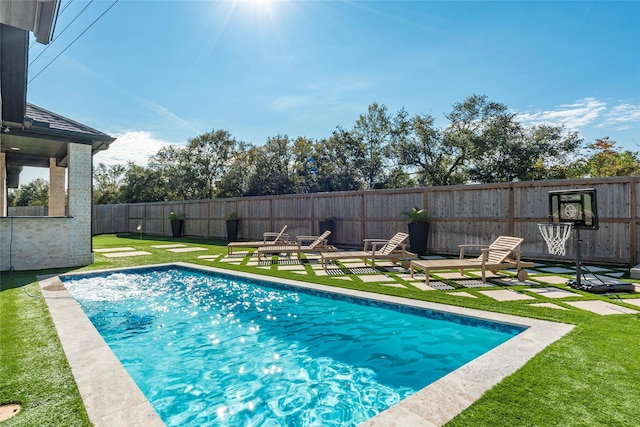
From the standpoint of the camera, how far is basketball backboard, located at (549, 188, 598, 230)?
4.84 meters

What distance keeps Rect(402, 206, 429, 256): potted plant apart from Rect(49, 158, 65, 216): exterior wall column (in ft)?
36.1

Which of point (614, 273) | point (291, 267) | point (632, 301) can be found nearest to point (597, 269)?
point (614, 273)

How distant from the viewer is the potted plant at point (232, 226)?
47.0 ft

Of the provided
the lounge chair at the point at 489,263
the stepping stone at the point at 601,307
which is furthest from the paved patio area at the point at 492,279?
the lounge chair at the point at 489,263

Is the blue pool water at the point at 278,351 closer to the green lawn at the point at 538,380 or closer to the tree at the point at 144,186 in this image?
the green lawn at the point at 538,380

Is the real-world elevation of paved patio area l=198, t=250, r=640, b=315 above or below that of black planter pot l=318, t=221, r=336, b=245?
below

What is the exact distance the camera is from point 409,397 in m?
2.09

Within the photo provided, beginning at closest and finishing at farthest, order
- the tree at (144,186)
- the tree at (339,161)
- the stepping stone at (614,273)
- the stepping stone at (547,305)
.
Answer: the stepping stone at (547,305)
the stepping stone at (614,273)
the tree at (339,161)
the tree at (144,186)

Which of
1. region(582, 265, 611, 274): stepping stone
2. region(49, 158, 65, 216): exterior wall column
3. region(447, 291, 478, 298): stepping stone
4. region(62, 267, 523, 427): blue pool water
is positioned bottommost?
region(62, 267, 523, 427): blue pool water

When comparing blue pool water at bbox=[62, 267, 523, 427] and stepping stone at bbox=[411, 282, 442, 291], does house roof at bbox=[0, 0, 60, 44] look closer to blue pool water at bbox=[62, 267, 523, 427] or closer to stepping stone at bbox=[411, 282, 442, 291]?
blue pool water at bbox=[62, 267, 523, 427]

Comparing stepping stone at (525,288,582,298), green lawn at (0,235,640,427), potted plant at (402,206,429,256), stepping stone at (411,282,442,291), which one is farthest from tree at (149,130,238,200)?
stepping stone at (525,288,582,298)

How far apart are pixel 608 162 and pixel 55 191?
86.8 ft

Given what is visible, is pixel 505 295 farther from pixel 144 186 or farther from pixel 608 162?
pixel 144 186

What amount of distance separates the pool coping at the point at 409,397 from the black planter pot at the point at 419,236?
517 cm
